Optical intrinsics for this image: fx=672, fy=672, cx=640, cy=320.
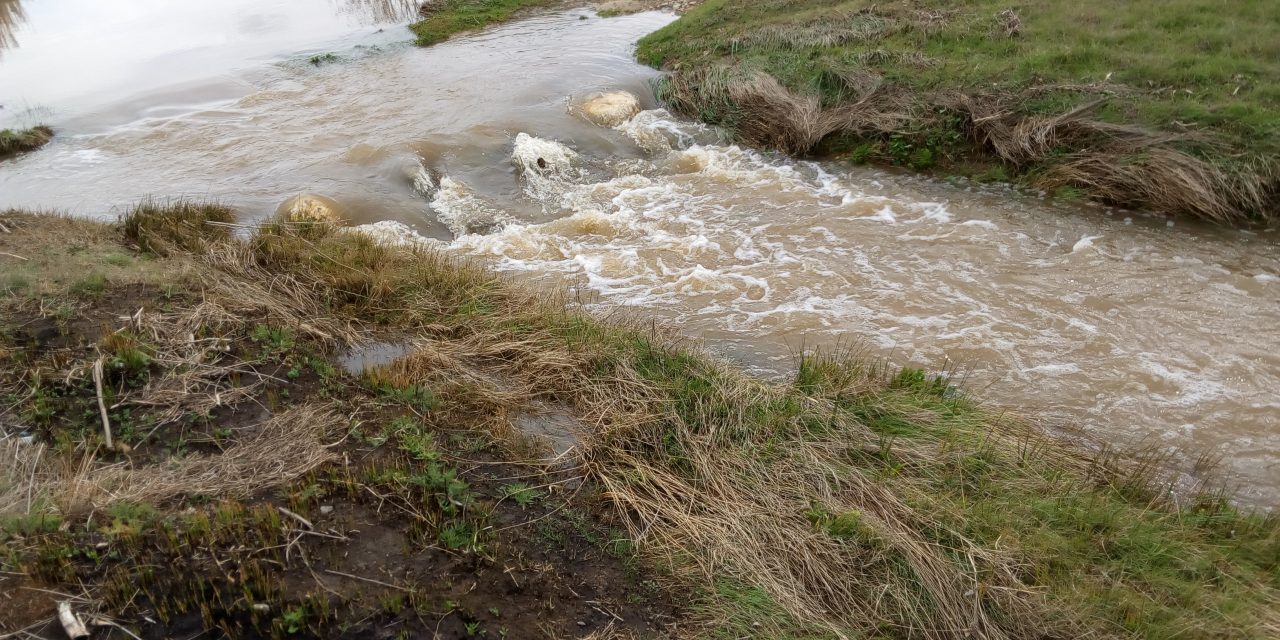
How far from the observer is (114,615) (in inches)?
116

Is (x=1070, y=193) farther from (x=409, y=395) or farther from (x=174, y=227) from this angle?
(x=174, y=227)

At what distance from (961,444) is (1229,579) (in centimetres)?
149

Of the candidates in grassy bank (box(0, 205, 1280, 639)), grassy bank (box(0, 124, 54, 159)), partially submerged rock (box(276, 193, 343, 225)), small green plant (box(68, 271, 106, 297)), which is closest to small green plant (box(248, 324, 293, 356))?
grassy bank (box(0, 205, 1280, 639))

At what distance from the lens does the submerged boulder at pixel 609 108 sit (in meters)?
12.7

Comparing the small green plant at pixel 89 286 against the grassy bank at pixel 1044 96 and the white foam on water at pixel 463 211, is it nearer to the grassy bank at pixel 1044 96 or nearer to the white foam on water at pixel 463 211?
the white foam on water at pixel 463 211

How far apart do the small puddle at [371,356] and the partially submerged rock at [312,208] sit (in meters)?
3.24

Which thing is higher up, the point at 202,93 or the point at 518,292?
the point at 202,93

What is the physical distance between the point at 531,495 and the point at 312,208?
6.32 metres

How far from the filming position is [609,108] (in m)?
12.9

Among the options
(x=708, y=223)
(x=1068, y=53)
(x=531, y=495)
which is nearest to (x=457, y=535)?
(x=531, y=495)

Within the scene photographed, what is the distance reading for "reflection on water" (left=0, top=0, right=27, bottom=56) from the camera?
18141 millimetres

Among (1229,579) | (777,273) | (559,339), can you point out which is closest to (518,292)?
(559,339)

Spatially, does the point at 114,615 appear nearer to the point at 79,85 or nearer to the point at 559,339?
the point at 559,339

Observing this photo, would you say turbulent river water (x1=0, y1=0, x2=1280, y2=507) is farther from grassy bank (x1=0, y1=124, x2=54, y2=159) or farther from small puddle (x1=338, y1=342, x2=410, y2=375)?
small puddle (x1=338, y1=342, x2=410, y2=375)
